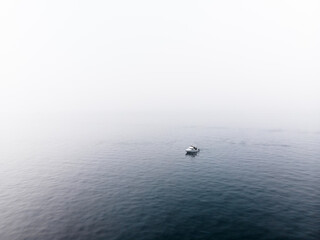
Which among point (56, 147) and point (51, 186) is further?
point (56, 147)

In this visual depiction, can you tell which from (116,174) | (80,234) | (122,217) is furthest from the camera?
(116,174)

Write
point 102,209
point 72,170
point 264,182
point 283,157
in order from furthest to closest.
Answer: point 283,157
point 72,170
point 264,182
point 102,209

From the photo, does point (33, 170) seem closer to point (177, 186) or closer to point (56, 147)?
point (56, 147)

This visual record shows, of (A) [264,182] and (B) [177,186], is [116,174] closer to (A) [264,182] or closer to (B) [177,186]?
(B) [177,186]

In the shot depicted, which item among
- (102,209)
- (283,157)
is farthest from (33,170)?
(283,157)

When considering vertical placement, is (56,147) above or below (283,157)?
below

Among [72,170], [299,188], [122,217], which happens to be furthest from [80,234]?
[299,188]
